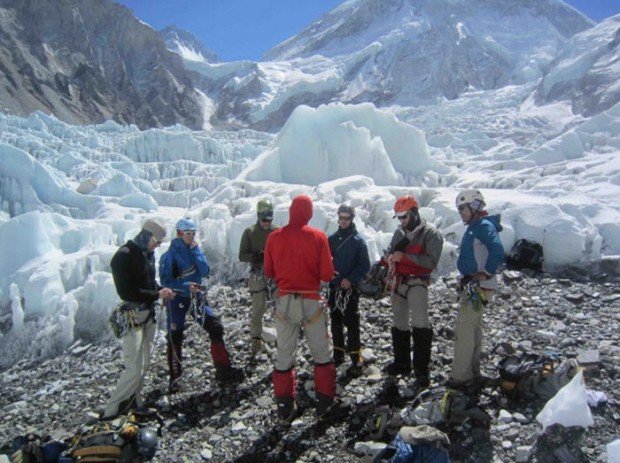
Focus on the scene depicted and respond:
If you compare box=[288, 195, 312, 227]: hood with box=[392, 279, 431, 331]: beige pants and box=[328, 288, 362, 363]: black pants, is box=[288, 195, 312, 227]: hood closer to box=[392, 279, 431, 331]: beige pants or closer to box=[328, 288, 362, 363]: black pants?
box=[328, 288, 362, 363]: black pants

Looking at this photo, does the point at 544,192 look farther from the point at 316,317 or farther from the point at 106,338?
the point at 106,338

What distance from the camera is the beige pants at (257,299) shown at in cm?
615

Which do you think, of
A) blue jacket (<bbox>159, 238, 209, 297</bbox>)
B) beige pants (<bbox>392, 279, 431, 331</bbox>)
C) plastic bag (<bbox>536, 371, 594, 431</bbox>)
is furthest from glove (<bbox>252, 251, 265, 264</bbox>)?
plastic bag (<bbox>536, 371, 594, 431</bbox>)

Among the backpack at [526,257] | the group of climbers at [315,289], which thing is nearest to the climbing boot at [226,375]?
the group of climbers at [315,289]

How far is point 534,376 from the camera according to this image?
4414mm

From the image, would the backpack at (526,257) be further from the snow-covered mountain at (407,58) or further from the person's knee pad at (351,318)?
the snow-covered mountain at (407,58)

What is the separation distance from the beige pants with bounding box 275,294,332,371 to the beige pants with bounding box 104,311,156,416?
1586 millimetres

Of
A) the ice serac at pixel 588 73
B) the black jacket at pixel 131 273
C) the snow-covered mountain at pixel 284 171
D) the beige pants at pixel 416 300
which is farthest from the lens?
the ice serac at pixel 588 73

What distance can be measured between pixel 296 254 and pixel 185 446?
6.98 ft

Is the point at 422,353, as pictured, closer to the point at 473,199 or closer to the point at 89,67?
the point at 473,199

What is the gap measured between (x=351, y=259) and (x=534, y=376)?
87.4 inches

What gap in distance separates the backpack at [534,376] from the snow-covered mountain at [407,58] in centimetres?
11194

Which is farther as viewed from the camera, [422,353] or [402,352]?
[402,352]

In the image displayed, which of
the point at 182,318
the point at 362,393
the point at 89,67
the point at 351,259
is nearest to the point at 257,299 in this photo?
the point at 182,318
